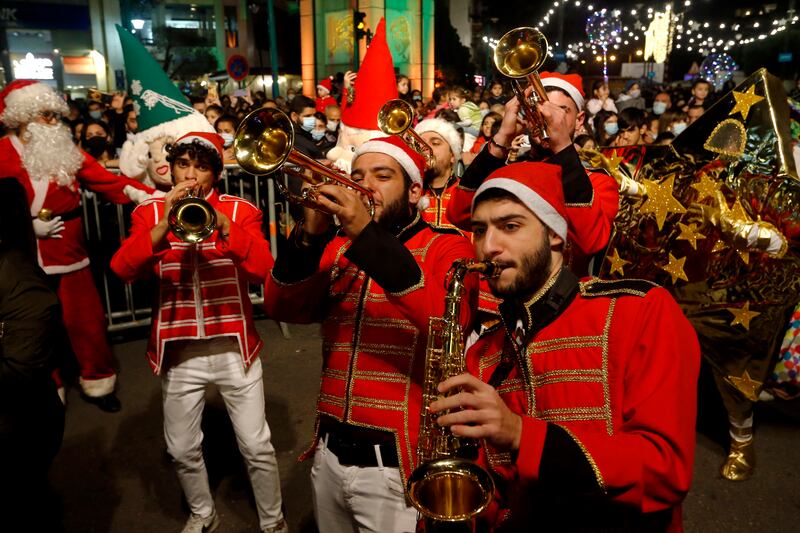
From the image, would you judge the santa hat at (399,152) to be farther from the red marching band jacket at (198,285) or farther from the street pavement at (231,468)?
the street pavement at (231,468)

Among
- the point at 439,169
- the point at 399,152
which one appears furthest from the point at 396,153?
the point at 439,169

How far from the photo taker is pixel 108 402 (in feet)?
17.4

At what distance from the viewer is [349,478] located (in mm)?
2352

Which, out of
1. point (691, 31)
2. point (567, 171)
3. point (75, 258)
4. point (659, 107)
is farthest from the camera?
point (691, 31)

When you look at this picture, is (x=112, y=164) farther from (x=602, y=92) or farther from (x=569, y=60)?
(x=569, y=60)

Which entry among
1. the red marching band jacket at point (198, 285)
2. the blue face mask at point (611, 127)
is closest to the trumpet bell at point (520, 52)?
the red marching band jacket at point (198, 285)

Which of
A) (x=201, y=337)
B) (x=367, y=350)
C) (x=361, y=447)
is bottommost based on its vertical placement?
(x=361, y=447)

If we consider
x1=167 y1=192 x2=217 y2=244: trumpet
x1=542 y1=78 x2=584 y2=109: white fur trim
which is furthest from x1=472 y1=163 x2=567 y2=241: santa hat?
x1=542 y1=78 x2=584 y2=109: white fur trim

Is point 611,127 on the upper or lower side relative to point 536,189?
upper

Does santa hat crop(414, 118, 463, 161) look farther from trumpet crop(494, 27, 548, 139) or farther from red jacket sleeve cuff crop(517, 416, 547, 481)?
red jacket sleeve cuff crop(517, 416, 547, 481)

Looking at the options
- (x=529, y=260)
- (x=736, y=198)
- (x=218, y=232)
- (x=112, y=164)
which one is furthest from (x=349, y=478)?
(x=112, y=164)

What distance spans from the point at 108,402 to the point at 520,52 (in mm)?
4742

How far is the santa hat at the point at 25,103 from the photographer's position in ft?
16.6

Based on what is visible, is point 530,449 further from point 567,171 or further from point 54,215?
point 54,215
